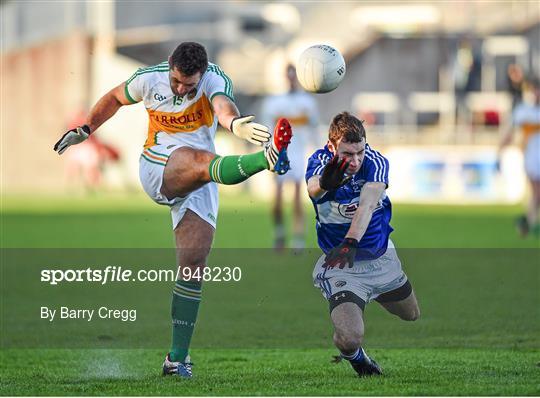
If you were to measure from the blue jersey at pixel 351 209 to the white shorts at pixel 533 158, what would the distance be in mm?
11111

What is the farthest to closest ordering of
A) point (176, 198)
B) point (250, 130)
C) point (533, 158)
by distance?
1. point (533, 158)
2. point (176, 198)
3. point (250, 130)

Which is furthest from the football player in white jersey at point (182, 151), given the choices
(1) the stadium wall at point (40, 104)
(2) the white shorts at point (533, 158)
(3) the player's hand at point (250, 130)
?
(1) the stadium wall at point (40, 104)

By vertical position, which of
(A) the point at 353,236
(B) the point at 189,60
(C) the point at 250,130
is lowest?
(A) the point at 353,236

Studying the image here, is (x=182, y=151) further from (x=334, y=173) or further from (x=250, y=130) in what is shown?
(x=334, y=173)

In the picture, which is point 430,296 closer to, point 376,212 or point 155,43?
point 376,212

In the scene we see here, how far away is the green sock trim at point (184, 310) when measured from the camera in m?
8.06

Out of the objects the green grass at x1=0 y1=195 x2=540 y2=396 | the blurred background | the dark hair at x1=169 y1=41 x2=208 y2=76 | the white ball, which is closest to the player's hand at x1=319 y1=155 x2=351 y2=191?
the dark hair at x1=169 y1=41 x2=208 y2=76

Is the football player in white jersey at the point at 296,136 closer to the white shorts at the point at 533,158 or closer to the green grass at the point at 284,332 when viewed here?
the green grass at the point at 284,332

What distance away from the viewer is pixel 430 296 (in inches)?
496

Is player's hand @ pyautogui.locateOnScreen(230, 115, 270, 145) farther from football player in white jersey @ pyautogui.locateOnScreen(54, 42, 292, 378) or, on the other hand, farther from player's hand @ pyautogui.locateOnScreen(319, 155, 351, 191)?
player's hand @ pyautogui.locateOnScreen(319, 155, 351, 191)

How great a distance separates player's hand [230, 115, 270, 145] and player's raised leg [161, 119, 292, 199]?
0.09 metres

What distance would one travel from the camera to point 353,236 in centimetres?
752

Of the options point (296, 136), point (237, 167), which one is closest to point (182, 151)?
point (237, 167)

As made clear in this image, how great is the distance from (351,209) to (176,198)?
3.89 ft
